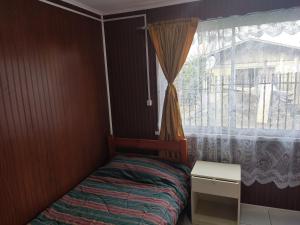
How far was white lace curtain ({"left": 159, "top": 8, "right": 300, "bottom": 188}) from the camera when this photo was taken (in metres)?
2.07

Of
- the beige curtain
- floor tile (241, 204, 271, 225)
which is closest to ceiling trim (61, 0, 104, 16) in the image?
the beige curtain

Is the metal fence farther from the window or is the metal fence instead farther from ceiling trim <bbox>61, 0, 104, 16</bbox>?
ceiling trim <bbox>61, 0, 104, 16</bbox>

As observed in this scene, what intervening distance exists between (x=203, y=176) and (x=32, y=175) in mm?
1601

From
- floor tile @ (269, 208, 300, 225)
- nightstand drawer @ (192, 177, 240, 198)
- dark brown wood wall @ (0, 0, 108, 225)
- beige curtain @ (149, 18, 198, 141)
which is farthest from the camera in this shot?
beige curtain @ (149, 18, 198, 141)

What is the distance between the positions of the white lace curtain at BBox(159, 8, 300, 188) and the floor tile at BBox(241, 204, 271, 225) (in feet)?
1.19

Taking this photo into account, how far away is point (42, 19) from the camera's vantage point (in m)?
1.93

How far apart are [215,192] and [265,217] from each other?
0.72 m

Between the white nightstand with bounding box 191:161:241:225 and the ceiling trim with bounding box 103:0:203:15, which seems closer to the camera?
the white nightstand with bounding box 191:161:241:225

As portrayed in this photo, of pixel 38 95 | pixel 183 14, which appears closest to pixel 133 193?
pixel 38 95

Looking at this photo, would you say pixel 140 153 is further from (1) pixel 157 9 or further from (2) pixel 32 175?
(1) pixel 157 9

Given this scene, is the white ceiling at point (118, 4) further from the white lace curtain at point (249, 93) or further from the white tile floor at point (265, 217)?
the white tile floor at point (265, 217)

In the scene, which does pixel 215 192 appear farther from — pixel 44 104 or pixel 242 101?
pixel 44 104

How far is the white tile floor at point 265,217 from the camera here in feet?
7.35

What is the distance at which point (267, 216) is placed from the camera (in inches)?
91.4
